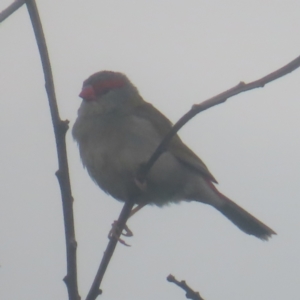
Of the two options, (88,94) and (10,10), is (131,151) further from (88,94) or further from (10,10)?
(10,10)

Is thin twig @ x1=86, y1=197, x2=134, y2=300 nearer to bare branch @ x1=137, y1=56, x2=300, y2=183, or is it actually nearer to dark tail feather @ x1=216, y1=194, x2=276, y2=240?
bare branch @ x1=137, y1=56, x2=300, y2=183

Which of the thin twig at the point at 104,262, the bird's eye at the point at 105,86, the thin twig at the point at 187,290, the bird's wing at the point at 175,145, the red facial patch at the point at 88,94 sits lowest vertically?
the thin twig at the point at 187,290

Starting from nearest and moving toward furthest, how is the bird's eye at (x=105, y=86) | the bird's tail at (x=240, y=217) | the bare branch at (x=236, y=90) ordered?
the bare branch at (x=236, y=90), the bird's eye at (x=105, y=86), the bird's tail at (x=240, y=217)

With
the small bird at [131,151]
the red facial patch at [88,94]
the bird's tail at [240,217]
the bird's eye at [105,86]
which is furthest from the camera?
the bird's tail at [240,217]

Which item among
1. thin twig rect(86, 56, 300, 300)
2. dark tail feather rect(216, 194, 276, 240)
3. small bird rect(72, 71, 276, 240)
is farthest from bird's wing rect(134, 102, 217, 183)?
thin twig rect(86, 56, 300, 300)

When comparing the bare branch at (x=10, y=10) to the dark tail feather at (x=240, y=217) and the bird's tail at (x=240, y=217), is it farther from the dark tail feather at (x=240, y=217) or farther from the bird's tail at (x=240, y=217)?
the dark tail feather at (x=240, y=217)

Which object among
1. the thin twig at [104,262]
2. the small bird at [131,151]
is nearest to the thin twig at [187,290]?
the thin twig at [104,262]

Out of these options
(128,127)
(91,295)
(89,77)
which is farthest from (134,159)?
(91,295)

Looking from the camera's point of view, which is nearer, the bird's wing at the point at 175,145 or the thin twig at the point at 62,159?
the thin twig at the point at 62,159
